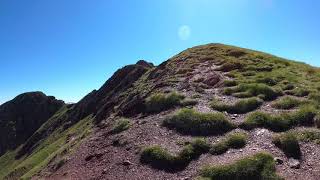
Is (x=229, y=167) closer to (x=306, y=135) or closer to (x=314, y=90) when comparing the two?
(x=306, y=135)

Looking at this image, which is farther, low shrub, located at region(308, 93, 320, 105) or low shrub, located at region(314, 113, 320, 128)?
low shrub, located at region(308, 93, 320, 105)

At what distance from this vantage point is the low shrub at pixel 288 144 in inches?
814

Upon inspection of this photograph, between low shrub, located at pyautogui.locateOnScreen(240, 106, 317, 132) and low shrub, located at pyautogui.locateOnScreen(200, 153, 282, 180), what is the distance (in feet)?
15.5

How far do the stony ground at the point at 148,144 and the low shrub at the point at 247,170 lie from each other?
0.57 metres

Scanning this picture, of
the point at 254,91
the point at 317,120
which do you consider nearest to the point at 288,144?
the point at 317,120

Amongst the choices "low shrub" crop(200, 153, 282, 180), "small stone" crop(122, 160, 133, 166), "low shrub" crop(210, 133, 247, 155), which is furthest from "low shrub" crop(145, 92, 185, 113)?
"low shrub" crop(200, 153, 282, 180)

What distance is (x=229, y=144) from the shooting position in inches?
877

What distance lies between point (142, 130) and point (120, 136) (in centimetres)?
178

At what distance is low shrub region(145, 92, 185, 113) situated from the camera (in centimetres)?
3108

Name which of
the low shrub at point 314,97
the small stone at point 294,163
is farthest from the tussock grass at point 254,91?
the small stone at point 294,163

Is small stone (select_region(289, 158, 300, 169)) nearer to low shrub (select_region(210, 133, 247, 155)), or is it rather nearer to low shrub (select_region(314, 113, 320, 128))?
low shrub (select_region(210, 133, 247, 155))

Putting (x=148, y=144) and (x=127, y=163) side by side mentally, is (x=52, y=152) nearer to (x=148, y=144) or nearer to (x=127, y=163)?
(x=148, y=144)

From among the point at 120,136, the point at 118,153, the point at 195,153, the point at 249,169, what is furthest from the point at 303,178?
the point at 120,136

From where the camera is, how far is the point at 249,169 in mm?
Answer: 18703
